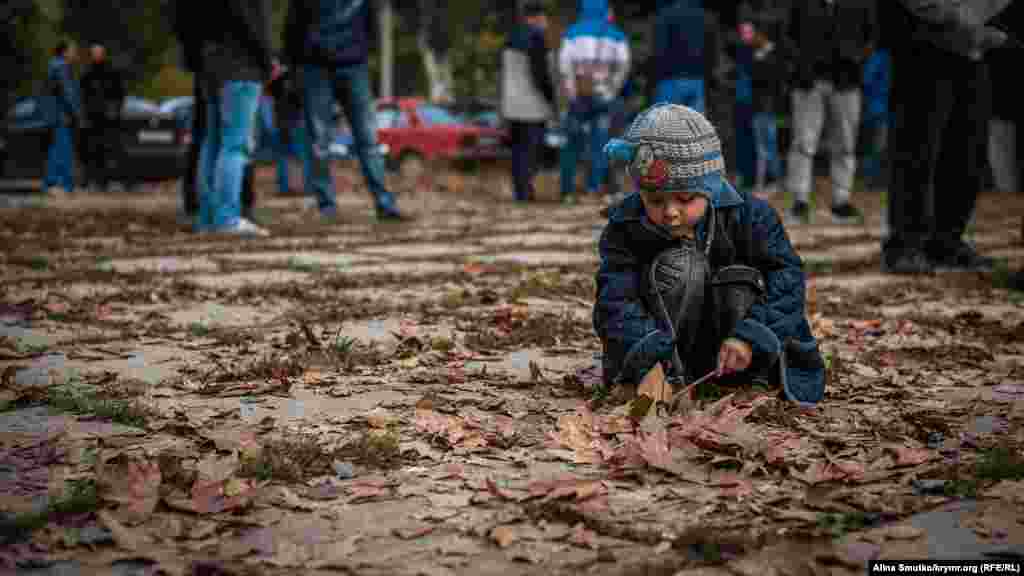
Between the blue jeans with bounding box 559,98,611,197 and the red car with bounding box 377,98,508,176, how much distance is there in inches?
314

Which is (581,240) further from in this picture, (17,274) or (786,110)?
(786,110)

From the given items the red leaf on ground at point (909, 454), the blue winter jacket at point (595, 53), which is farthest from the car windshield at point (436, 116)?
the red leaf on ground at point (909, 454)

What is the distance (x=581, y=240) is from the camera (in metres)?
7.96

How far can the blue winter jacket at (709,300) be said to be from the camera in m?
3.17

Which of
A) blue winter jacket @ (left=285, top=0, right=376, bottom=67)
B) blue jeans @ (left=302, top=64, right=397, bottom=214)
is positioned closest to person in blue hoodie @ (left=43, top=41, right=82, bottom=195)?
blue jeans @ (left=302, top=64, right=397, bottom=214)

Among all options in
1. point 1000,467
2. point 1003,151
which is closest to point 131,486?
point 1000,467

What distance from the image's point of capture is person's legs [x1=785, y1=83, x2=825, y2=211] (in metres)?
9.16

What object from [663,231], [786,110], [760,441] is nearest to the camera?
[760,441]

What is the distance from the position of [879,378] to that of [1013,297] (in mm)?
2120

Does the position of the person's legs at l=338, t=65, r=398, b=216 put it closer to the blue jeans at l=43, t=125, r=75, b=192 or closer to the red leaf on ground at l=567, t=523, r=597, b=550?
the blue jeans at l=43, t=125, r=75, b=192

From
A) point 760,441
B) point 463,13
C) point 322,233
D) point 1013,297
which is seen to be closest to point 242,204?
point 322,233

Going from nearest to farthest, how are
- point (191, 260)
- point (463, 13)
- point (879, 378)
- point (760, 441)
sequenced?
point (760, 441) → point (879, 378) → point (191, 260) → point (463, 13)

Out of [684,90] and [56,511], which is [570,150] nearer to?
[684,90]

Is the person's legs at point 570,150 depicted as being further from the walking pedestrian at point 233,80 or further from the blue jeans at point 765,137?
the walking pedestrian at point 233,80
